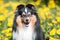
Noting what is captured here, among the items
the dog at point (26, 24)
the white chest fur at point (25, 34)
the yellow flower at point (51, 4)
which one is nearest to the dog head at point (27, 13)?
the dog at point (26, 24)

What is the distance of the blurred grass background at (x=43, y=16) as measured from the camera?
8.00 m

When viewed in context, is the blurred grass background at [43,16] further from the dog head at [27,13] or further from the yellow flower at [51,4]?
the dog head at [27,13]

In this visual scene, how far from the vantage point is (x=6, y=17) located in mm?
8672

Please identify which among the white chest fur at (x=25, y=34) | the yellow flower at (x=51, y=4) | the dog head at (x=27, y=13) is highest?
the yellow flower at (x=51, y=4)

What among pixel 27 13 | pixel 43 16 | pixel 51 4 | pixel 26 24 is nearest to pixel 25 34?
pixel 26 24

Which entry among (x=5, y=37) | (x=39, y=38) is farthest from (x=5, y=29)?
(x=39, y=38)

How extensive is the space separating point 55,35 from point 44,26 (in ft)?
1.18

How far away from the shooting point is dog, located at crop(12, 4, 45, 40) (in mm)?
6812

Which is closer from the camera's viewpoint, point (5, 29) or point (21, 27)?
point (21, 27)

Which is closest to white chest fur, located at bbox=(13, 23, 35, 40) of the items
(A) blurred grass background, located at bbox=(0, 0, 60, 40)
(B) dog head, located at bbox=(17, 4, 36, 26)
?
(B) dog head, located at bbox=(17, 4, 36, 26)

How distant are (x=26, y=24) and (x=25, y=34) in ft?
0.68

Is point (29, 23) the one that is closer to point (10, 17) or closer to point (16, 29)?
point (16, 29)

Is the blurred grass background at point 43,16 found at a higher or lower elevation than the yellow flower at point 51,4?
lower

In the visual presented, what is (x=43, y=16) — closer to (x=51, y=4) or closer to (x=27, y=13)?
(x=51, y=4)
